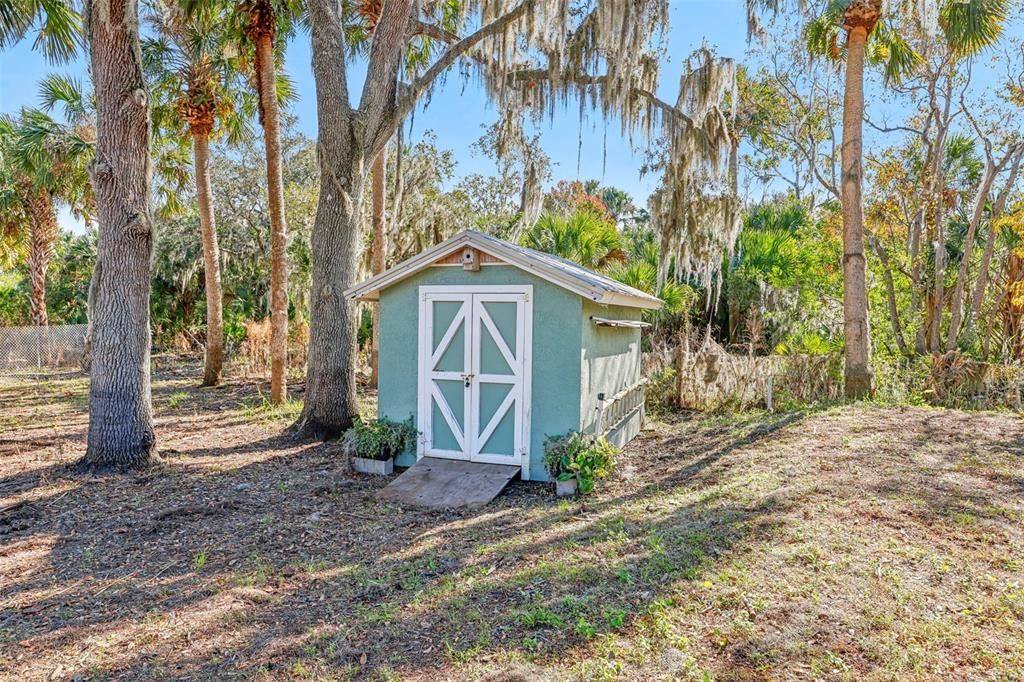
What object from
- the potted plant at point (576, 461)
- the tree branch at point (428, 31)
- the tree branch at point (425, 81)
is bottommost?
the potted plant at point (576, 461)

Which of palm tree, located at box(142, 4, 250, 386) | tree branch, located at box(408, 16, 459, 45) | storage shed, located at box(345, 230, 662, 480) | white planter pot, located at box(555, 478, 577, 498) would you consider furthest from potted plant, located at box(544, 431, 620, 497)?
palm tree, located at box(142, 4, 250, 386)

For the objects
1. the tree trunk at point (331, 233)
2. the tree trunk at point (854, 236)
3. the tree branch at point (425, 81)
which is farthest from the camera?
the tree trunk at point (854, 236)

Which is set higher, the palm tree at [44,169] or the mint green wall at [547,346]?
the palm tree at [44,169]

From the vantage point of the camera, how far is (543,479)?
6.22 metres

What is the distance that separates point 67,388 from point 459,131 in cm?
1187

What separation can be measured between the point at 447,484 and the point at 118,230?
4.34m

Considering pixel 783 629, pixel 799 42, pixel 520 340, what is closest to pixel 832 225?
pixel 799 42

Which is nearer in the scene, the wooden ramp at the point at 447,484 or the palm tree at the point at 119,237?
the wooden ramp at the point at 447,484

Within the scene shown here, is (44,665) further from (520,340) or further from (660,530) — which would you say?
(520,340)

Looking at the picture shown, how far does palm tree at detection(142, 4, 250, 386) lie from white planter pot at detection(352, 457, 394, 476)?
6.91 meters

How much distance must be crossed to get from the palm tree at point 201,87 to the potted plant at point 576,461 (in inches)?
332

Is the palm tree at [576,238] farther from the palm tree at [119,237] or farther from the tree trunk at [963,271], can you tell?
the palm tree at [119,237]

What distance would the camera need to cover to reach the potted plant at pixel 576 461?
5.84 metres

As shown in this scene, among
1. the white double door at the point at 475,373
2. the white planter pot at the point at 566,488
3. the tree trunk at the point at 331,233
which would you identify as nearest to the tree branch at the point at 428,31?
the tree trunk at the point at 331,233
